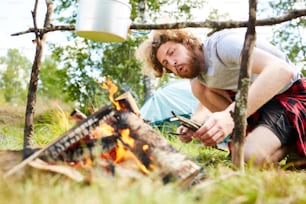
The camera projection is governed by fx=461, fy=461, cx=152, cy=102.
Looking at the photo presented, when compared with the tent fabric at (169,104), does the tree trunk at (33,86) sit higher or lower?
higher

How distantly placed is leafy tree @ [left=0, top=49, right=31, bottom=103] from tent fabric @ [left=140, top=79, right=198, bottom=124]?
821 inches

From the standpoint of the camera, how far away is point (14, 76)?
2842 cm

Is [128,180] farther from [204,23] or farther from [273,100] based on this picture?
[273,100]

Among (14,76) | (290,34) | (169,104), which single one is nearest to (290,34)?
(290,34)

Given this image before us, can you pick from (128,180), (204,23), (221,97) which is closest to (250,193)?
(128,180)

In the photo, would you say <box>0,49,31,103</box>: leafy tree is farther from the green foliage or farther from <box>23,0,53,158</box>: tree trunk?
<box>23,0,53,158</box>: tree trunk

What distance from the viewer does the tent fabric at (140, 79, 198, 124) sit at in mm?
6145

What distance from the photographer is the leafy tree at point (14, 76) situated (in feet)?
89.6

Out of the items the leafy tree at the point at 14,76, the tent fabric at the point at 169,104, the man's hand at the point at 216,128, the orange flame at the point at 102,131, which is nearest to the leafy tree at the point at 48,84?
the leafy tree at the point at 14,76

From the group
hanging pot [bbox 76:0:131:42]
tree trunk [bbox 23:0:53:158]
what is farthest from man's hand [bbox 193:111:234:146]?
tree trunk [bbox 23:0:53:158]

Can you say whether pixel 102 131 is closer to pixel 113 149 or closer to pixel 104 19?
pixel 113 149

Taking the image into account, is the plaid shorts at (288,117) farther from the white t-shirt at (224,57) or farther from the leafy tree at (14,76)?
the leafy tree at (14,76)

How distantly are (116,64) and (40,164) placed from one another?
10.8 metres

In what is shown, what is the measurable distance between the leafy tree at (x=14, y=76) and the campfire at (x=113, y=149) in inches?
999
